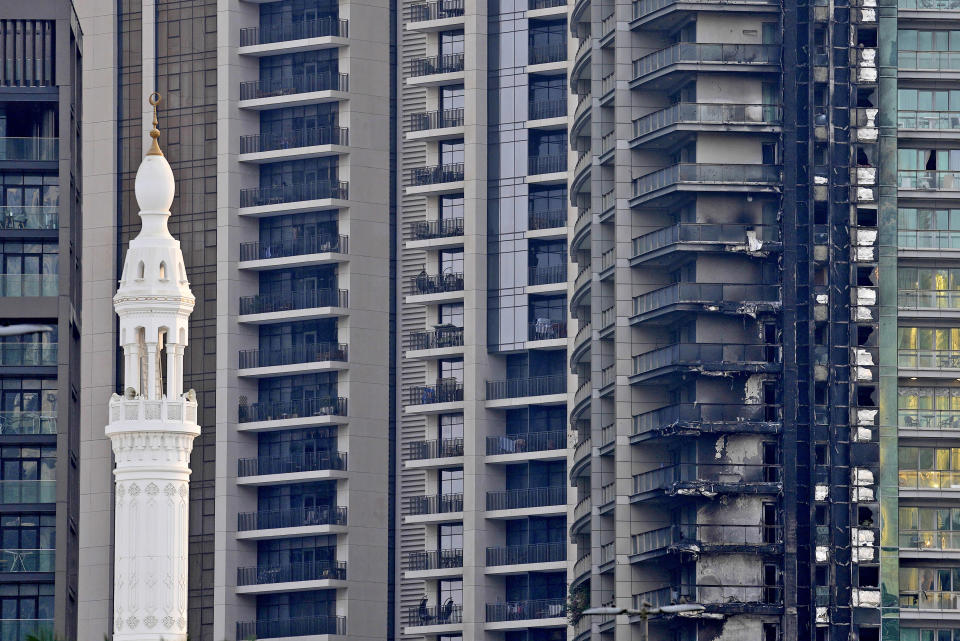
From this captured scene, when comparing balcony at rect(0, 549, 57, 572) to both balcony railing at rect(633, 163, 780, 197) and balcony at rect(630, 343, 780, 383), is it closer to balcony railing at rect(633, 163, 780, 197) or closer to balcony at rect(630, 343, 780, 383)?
balcony at rect(630, 343, 780, 383)

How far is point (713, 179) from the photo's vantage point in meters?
161

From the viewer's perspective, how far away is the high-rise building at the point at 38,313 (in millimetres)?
160250

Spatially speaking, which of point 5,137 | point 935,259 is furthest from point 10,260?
point 935,259

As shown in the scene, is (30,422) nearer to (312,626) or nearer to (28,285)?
(28,285)

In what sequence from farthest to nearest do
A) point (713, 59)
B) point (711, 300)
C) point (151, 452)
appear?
point (151, 452), point (713, 59), point (711, 300)

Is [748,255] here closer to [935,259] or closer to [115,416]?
[935,259]

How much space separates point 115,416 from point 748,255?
34175 millimetres

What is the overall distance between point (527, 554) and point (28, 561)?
149ft

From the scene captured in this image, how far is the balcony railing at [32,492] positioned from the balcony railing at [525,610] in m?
42.0

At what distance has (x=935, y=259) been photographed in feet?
529

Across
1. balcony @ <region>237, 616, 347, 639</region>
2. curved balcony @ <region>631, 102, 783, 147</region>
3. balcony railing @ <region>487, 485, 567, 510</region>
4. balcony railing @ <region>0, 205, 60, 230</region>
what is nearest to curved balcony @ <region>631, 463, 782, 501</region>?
curved balcony @ <region>631, 102, 783, 147</region>

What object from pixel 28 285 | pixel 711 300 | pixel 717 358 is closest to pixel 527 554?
pixel 717 358

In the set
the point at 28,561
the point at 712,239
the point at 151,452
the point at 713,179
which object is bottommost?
the point at 28,561

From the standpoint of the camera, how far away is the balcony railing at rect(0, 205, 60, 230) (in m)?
165
